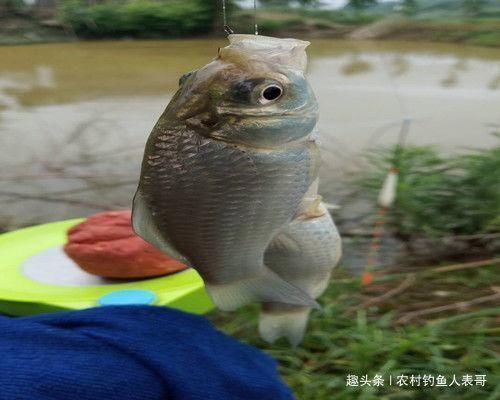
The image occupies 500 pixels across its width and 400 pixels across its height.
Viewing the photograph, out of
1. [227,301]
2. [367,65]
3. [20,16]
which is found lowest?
[20,16]

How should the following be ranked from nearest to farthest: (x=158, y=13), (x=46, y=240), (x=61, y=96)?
1. (x=46, y=240)
2. (x=61, y=96)
3. (x=158, y=13)

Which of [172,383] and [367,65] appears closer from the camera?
[172,383]

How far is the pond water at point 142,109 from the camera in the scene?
8.63ft

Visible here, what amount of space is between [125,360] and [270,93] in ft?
1.12

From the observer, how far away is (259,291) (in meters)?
0.52

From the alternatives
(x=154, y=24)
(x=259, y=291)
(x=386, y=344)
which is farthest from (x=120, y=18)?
(x=259, y=291)

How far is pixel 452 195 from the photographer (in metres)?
1.92

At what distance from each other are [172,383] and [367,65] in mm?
5381

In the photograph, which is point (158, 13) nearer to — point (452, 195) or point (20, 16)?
point (20, 16)

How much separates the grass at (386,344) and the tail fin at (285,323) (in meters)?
0.57

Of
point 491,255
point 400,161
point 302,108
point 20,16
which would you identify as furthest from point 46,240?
point 20,16

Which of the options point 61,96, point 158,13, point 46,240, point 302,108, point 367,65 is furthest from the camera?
point 158,13

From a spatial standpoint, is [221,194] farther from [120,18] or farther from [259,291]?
[120,18]

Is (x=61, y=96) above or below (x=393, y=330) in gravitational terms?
below
